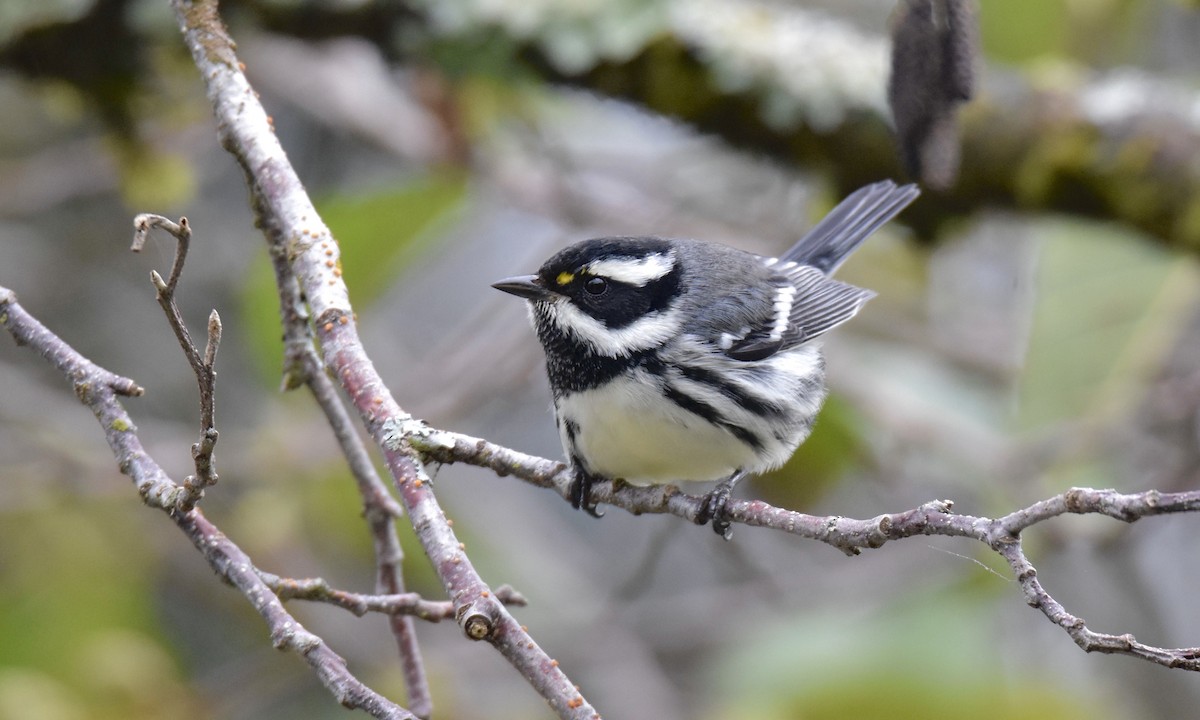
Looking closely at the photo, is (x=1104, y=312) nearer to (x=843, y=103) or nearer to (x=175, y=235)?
(x=843, y=103)

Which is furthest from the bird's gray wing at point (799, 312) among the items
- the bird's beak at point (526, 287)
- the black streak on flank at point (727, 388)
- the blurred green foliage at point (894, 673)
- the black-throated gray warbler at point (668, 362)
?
the blurred green foliage at point (894, 673)

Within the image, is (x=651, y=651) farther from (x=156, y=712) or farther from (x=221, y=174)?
(x=221, y=174)

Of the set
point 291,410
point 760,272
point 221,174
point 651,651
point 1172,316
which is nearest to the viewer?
point 760,272

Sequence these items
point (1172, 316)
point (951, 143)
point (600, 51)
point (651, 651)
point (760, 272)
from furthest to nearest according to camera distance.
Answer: point (651, 651)
point (1172, 316)
point (600, 51)
point (760, 272)
point (951, 143)

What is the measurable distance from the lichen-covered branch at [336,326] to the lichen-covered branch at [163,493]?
0.19 meters

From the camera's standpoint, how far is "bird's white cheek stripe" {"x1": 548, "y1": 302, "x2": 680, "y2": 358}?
9.13ft

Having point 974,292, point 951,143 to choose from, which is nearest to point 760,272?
point 951,143

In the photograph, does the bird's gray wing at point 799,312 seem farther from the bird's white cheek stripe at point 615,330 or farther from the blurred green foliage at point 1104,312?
the blurred green foliage at point 1104,312

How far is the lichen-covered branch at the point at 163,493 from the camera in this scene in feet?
5.31

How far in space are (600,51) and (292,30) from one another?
0.91 meters

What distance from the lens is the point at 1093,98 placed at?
379 centimetres

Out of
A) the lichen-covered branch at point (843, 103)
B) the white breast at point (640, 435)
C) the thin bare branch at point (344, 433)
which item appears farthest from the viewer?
the lichen-covered branch at point (843, 103)

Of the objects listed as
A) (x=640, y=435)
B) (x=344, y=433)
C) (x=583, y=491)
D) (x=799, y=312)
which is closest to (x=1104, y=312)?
(x=799, y=312)

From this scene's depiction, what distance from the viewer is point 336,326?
73.4 inches
